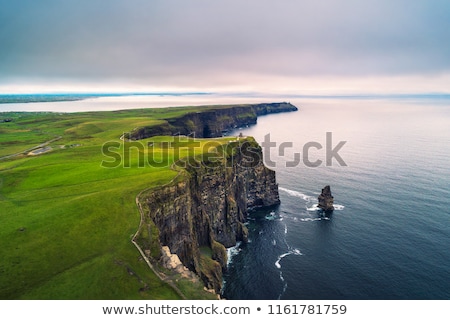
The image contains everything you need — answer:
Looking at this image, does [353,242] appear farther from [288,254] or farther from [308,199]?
[308,199]

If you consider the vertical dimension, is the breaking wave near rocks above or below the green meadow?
below

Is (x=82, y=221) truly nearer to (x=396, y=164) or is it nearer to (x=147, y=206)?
(x=147, y=206)

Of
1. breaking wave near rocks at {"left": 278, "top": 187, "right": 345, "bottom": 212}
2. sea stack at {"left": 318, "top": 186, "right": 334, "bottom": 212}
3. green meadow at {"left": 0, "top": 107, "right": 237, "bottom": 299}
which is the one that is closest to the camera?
green meadow at {"left": 0, "top": 107, "right": 237, "bottom": 299}

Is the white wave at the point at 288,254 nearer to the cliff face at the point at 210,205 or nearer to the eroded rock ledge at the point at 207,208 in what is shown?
the cliff face at the point at 210,205

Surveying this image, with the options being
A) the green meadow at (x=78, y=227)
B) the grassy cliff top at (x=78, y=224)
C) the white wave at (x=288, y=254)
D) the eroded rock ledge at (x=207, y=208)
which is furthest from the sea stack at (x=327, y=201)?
Result: the green meadow at (x=78, y=227)

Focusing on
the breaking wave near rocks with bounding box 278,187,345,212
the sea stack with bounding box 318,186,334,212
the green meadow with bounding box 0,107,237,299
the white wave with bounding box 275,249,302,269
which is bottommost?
the white wave with bounding box 275,249,302,269

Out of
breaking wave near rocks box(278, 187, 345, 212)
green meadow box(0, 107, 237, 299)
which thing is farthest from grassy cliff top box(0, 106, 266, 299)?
breaking wave near rocks box(278, 187, 345, 212)

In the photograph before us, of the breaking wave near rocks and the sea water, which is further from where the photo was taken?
the breaking wave near rocks

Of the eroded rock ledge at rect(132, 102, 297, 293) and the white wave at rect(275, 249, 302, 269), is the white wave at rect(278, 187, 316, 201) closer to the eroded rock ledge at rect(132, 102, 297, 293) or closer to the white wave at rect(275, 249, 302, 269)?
the eroded rock ledge at rect(132, 102, 297, 293)
